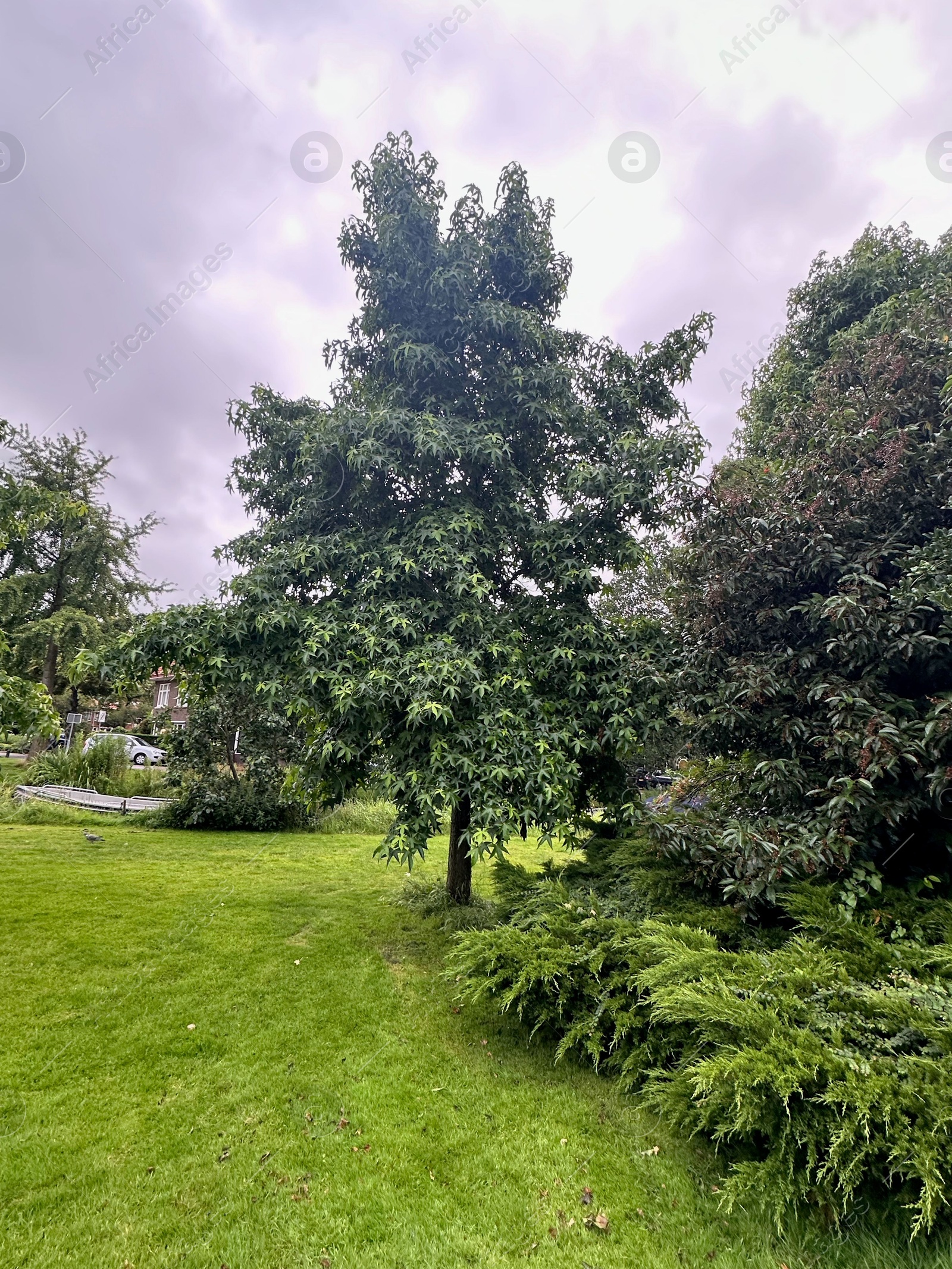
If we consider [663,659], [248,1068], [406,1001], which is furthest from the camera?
[663,659]

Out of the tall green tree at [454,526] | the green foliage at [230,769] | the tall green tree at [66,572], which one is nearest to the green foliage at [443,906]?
the tall green tree at [454,526]

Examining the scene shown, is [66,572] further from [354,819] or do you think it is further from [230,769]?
[354,819]

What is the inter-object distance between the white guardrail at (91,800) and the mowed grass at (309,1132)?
21.8ft

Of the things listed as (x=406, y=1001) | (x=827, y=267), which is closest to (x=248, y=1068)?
(x=406, y=1001)

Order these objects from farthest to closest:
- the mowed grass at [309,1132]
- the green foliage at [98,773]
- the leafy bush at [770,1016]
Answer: the green foliage at [98,773] → the mowed grass at [309,1132] → the leafy bush at [770,1016]

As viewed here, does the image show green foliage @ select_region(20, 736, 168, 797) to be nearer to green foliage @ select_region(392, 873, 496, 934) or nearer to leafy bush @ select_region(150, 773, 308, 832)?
leafy bush @ select_region(150, 773, 308, 832)

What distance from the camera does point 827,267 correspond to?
565 centimetres

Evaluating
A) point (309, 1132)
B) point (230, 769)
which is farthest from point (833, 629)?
point (230, 769)

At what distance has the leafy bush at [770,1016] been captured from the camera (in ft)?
6.43

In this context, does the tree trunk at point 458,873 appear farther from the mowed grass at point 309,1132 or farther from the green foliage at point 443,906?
the mowed grass at point 309,1132

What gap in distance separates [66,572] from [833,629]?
2045 centimetres

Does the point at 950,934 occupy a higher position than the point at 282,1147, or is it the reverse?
the point at 950,934

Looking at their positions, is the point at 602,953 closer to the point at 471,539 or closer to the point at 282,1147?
the point at 282,1147

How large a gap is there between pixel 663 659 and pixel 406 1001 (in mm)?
3575
